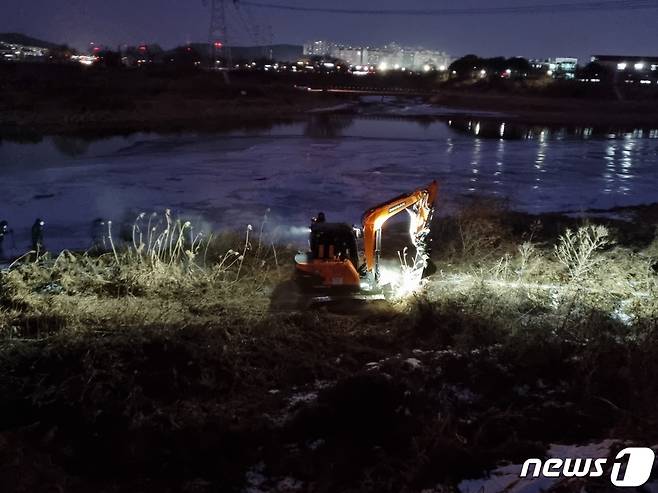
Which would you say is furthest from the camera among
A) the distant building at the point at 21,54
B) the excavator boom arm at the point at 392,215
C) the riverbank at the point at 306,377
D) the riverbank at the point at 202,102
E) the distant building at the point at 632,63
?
the distant building at the point at 632,63

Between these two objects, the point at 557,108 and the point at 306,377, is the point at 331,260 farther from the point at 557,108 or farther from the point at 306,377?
the point at 557,108

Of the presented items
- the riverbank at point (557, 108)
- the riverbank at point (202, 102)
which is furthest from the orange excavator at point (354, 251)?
the riverbank at point (557, 108)

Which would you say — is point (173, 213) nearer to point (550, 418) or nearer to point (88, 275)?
point (88, 275)

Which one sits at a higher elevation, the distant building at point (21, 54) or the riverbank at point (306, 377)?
the distant building at point (21, 54)

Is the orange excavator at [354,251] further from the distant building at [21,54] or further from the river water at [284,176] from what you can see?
the distant building at [21,54]

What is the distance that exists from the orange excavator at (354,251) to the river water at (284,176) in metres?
4.97

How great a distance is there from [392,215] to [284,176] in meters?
12.3

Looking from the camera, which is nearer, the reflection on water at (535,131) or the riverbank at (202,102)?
Result: the riverbank at (202,102)

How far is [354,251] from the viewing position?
851cm

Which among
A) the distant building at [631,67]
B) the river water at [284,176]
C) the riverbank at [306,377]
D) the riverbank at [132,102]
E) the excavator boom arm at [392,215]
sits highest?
the distant building at [631,67]

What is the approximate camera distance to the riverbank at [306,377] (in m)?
4.81

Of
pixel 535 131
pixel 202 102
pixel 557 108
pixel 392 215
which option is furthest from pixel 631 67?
pixel 392 215

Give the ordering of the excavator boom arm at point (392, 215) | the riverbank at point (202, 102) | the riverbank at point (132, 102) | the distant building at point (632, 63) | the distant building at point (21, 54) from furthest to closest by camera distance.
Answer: the distant building at point (632, 63) < the distant building at point (21, 54) < the riverbank at point (202, 102) < the riverbank at point (132, 102) < the excavator boom arm at point (392, 215)

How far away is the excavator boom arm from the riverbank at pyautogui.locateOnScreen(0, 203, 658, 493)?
83cm
